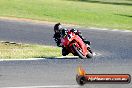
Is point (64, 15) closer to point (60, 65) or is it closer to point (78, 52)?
point (78, 52)

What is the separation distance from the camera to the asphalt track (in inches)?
478

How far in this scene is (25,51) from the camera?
1805 centimetres

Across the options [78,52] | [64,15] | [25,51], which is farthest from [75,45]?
[64,15]

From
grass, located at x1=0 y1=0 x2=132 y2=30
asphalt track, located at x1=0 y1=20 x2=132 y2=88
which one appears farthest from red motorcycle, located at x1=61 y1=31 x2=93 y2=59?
grass, located at x1=0 y1=0 x2=132 y2=30

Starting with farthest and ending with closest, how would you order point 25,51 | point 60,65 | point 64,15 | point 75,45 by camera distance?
point 64,15
point 25,51
point 75,45
point 60,65

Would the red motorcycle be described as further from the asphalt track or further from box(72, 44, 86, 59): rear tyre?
the asphalt track

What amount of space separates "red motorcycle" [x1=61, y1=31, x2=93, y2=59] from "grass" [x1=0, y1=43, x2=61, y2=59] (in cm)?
65

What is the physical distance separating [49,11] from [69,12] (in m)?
1.50

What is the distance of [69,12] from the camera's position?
36.8 meters

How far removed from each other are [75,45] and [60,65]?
2.34m

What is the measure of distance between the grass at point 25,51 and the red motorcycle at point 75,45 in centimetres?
65

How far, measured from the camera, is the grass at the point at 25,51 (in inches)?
664

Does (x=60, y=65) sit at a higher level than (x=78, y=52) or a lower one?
higher

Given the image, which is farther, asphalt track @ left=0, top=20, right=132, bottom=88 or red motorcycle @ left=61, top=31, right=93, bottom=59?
red motorcycle @ left=61, top=31, right=93, bottom=59
